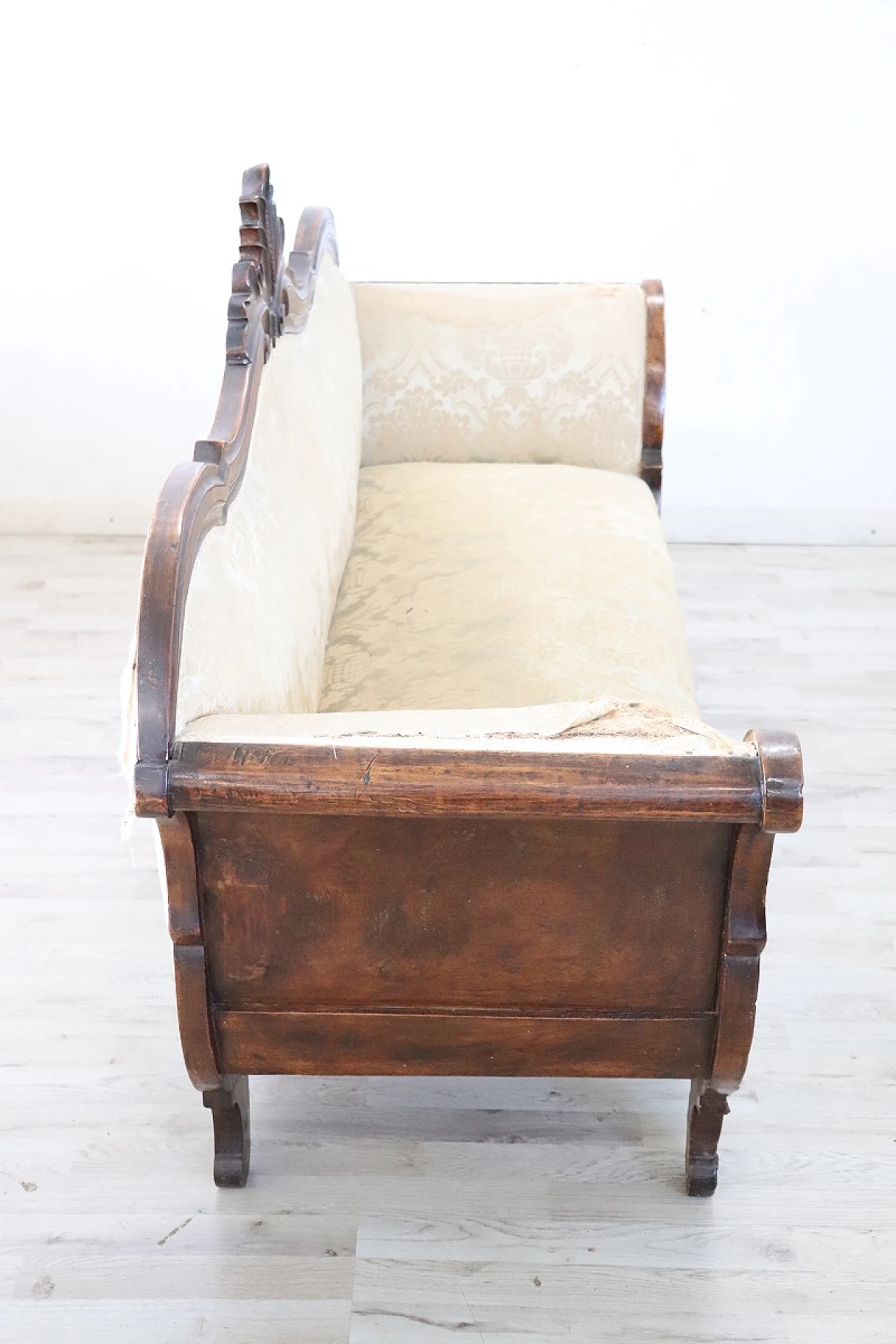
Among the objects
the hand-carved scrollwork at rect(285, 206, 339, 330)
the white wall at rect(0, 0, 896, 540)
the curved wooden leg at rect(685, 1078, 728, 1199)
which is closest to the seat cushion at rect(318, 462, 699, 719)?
the hand-carved scrollwork at rect(285, 206, 339, 330)

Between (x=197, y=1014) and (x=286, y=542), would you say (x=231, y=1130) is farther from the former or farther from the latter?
(x=286, y=542)

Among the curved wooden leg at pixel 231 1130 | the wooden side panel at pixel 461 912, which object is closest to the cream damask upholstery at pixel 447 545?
the wooden side panel at pixel 461 912

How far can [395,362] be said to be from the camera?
262 cm

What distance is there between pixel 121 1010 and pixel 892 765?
1436 mm

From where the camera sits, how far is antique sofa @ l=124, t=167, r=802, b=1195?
1.20 m

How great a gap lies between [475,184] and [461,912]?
6.90 feet

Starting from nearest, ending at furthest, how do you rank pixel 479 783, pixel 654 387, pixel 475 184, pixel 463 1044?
pixel 479 783, pixel 463 1044, pixel 654 387, pixel 475 184

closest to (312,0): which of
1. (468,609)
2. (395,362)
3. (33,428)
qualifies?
(395,362)

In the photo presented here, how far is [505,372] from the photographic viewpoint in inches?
103

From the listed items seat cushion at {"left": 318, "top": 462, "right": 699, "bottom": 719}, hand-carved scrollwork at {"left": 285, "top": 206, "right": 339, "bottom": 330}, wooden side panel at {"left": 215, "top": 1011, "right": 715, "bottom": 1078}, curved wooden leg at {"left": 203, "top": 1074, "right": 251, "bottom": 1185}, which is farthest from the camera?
hand-carved scrollwork at {"left": 285, "top": 206, "right": 339, "bottom": 330}

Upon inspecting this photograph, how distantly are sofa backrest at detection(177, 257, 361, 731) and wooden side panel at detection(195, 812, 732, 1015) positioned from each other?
0.17 m

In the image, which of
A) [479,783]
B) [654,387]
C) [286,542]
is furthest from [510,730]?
[654,387]

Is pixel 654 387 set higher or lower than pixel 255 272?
lower

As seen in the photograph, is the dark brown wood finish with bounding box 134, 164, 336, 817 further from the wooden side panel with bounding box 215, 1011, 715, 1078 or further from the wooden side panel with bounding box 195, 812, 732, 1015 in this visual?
the wooden side panel with bounding box 215, 1011, 715, 1078
